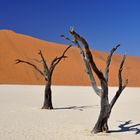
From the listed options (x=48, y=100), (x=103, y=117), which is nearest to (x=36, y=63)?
(x=48, y=100)

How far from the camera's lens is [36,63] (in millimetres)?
63750

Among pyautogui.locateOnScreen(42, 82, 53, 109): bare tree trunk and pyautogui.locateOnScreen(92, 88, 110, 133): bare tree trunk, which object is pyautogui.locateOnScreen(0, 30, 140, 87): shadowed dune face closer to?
pyautogui.locateOnScreen(42, 82, 53, 109): bare tree trunk

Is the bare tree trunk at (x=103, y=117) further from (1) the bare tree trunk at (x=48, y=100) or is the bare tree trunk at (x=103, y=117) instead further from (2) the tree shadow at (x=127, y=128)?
(1) the bare tree trunk at (x=48, y=100)

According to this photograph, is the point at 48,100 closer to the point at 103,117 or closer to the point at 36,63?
the point at 103,117

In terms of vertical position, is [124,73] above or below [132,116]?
above

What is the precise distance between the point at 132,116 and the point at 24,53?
56842 millimetres

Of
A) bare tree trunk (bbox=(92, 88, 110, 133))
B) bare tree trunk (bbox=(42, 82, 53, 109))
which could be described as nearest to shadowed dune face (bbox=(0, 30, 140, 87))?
bare tree trunk (bbox=(42, 82, 53, 109))

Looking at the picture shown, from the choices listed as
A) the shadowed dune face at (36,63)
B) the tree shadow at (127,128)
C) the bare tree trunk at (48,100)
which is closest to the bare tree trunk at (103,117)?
the tree shadow at (127,128)

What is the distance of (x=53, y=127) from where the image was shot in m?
13.0

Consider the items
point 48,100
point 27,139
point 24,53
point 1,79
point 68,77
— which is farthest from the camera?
point 24,53

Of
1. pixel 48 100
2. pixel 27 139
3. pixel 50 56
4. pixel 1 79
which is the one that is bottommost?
pixel 27 139

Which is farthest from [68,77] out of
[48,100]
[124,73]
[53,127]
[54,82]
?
[53,127]

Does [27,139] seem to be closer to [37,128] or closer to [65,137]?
[65,137]

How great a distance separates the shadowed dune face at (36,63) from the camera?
201ft
